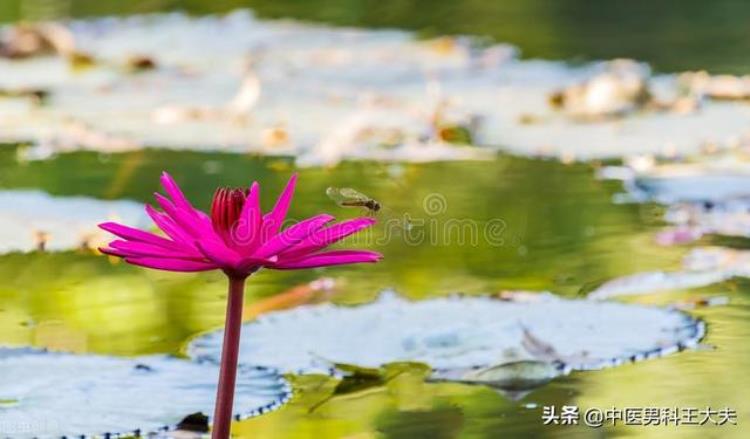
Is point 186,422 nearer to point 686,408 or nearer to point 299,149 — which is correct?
point 686,408

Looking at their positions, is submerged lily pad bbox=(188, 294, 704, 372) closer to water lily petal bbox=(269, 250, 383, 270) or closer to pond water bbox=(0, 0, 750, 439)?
pond water bbox=(0, 0, 750, 439)

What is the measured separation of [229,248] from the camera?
106cm

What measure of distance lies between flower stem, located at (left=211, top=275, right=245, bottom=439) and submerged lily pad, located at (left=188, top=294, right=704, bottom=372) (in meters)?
0.67

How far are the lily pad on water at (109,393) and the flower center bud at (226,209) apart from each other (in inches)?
19.1

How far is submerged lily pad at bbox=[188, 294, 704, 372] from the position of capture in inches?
70.4

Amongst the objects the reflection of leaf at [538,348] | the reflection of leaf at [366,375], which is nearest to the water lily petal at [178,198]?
the reflection of leaf at [366,375]

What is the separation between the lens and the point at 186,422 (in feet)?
5.02

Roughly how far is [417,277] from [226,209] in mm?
1224

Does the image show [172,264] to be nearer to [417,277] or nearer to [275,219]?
[275,219]

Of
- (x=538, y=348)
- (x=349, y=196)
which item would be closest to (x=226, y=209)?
(x=349, y=196)

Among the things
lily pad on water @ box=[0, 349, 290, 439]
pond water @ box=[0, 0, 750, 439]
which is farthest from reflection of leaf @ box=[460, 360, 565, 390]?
lily pad on water @ box=[0, 349, 290, 439]

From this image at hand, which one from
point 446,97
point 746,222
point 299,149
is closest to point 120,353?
point 746,222

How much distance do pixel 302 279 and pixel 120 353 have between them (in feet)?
1.53

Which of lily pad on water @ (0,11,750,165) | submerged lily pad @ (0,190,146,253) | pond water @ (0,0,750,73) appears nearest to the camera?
submerged lily pad @ (0,190,146,253)
